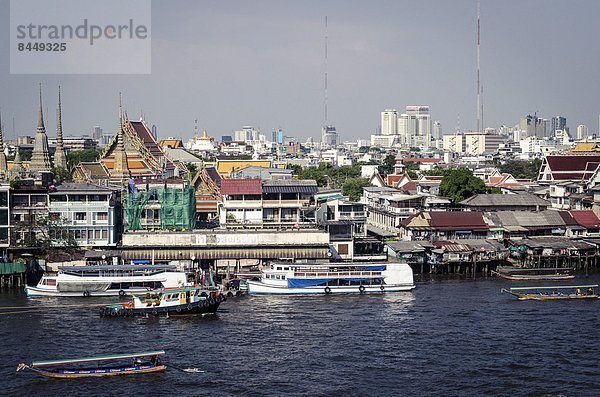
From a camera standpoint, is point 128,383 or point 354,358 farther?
point 354,358

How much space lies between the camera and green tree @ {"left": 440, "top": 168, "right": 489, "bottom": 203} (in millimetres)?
66525

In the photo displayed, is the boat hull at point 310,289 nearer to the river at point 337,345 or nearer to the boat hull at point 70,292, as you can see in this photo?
the river at point 337,345

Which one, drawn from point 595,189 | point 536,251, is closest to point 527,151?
point 595,189

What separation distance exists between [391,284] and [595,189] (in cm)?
2438

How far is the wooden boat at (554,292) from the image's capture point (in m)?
41.1

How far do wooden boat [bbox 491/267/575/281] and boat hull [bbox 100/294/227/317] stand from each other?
17.2 metres

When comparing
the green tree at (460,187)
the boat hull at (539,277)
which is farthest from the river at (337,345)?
the green tree at (460,187)

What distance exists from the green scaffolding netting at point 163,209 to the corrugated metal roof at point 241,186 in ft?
6.87

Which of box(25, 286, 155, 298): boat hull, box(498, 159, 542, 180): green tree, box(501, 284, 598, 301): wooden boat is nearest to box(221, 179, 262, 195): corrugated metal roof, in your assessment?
box(25, 286, 155, 298): boat hull

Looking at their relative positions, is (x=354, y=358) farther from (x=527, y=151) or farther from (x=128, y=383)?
(x=527, y=151)

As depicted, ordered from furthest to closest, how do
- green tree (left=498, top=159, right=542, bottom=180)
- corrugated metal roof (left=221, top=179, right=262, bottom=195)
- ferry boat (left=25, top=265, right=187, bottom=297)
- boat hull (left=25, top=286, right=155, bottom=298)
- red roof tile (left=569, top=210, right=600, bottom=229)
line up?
1. green tree (left=498, top=159, right=542, bottom=180)
2. red roof tile (left=569, top=210, right=600, bottom=229)
3. corrugated metal roof (left=221, top=179, right=262, bottom=195)
4. ferry boat (left=25, top=265, right=187, bottom=297)
5. boat hull (left=25, top=286, right=155, bottom=298)

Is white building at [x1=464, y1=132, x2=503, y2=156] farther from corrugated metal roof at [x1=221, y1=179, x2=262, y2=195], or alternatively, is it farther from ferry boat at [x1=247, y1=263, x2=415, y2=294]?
ferry boat at [x1=247, y1=263, x2=415, y2=294]

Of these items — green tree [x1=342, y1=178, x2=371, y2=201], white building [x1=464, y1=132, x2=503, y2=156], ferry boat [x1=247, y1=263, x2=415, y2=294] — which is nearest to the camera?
ferry boat [x1=247, y1=263, x2=415, y2=294]

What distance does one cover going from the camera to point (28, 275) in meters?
45.1
